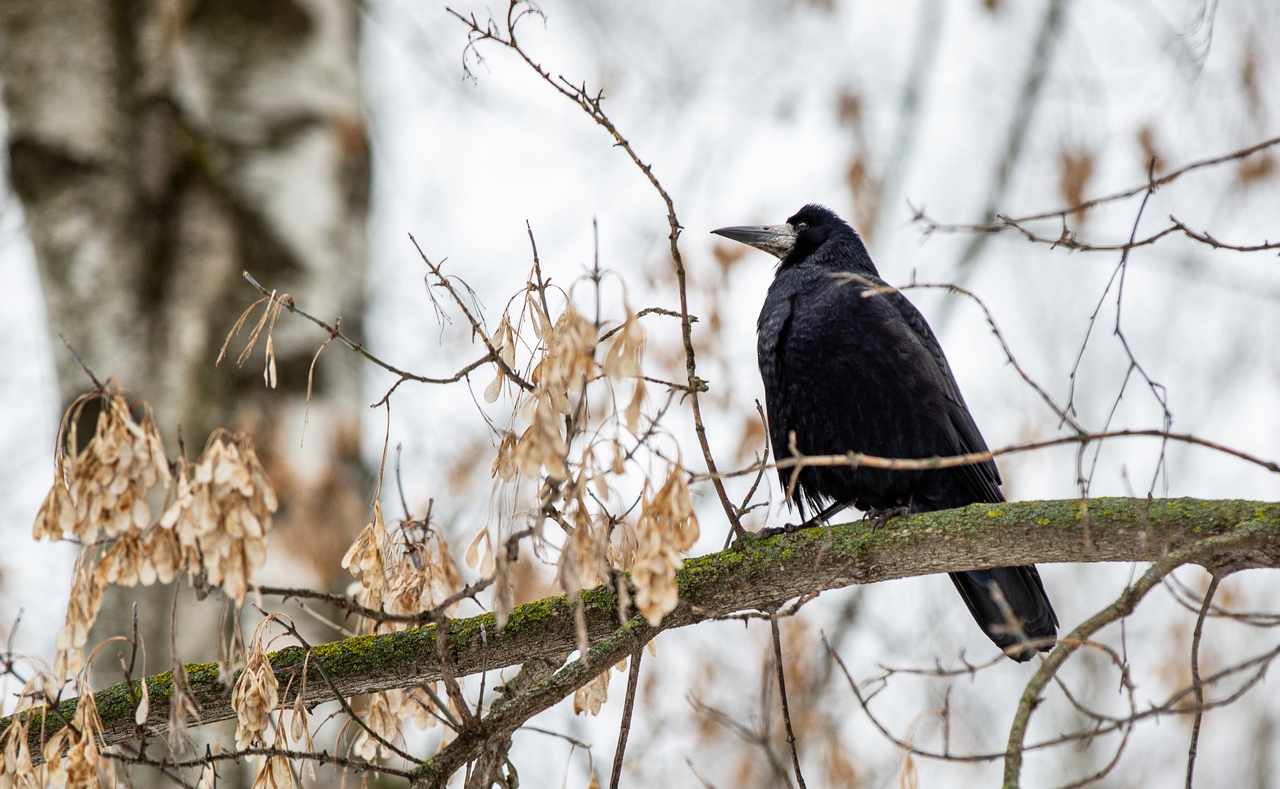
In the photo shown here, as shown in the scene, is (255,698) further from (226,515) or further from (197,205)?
(197,205)

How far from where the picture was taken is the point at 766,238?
15.5ft

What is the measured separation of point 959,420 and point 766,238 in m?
1.34

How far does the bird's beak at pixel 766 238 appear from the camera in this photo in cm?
471

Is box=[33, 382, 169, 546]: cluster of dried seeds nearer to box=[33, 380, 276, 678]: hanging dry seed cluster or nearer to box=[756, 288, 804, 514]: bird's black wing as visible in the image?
box=[33, 380, 276, 678]: hanging dry seed cluster

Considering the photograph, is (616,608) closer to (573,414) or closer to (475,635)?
(475,635)

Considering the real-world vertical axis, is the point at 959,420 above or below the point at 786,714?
above

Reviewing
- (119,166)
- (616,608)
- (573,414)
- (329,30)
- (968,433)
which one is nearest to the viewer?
(573,414)

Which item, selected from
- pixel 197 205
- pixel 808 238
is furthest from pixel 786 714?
pixel 197 205

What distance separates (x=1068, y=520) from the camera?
223 centimetres

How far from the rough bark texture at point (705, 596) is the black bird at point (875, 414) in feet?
3.68

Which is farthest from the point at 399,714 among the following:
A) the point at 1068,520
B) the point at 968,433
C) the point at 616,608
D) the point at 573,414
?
the point at 968,433

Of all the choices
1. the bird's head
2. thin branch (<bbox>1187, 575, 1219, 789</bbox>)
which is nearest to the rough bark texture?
thin branch (<bbox>1187, 575, 1219, 789</bbox>)

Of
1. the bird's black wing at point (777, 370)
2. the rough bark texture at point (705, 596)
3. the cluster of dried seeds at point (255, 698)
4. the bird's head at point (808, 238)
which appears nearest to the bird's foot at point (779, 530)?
the rough bark texture at point (705, 596)

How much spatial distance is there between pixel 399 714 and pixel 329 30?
10.6 ft
